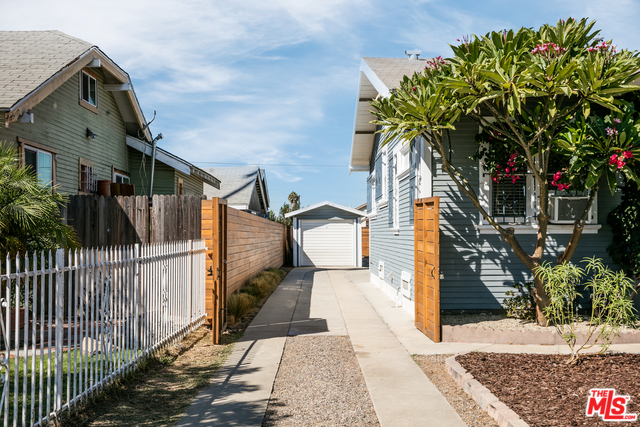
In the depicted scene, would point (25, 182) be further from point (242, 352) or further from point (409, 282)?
point (409, 282)

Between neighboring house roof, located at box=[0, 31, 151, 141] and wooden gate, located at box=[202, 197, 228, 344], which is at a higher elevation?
neighboring house roof, located at box=[0, 31, 151, 141]

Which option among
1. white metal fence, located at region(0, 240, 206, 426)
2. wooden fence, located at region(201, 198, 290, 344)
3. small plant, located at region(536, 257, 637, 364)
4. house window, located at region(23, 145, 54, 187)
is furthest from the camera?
house window, located at region(23, 145, 54, 187)

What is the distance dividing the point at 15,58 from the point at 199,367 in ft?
29.0

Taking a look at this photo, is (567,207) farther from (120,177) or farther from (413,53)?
(120,177)

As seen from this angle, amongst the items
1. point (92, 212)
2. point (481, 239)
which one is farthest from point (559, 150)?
point (92, 212)

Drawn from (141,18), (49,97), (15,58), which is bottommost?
(49,97)

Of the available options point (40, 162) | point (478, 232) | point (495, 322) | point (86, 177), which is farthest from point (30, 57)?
point (495, 322)

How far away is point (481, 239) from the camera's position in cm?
888

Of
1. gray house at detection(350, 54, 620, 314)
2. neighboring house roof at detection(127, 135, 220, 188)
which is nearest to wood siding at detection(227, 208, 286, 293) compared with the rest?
neighboring house roof at detection(127, 135, 220, 188)

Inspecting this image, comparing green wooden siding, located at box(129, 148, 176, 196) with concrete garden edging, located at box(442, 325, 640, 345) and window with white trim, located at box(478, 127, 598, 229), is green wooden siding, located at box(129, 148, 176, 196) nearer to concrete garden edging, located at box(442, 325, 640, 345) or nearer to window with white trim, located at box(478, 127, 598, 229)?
window with white trim, located at box(478, 127, 598, 229)

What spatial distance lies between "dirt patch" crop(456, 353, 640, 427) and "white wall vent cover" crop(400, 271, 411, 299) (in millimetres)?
3805

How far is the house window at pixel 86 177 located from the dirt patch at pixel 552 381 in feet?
34.4

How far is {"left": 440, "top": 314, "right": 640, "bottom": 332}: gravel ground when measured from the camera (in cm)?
766

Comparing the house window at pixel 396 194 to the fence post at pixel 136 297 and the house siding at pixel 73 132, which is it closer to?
the fence post at pixel 136 297
